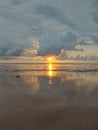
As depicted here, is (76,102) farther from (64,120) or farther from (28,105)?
(64,120)

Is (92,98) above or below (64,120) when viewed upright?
above

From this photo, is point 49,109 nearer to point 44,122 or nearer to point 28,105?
point 28,105

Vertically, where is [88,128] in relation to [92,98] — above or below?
below

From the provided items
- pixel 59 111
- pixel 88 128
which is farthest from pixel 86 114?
pixel 88 128

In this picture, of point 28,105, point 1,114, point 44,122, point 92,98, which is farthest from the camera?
point 92,98

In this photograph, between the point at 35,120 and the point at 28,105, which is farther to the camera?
the point at 28,105

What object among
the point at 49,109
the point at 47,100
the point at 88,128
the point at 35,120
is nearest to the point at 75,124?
the point at 88,128

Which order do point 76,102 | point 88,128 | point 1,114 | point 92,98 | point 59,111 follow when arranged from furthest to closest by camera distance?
point 92,98 < point 76,102 < point 59,111 < point 1,114 < point 88,128

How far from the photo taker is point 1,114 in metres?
15.2

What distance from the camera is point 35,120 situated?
46.0 feet

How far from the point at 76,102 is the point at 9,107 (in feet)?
17.5

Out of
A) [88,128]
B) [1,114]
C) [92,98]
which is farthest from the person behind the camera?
[92,98]

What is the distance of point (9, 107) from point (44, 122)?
4360mm

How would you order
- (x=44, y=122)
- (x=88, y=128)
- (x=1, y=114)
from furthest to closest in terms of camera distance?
(x=1, y=114), (x=44, y=122), (x=88, y=128)
